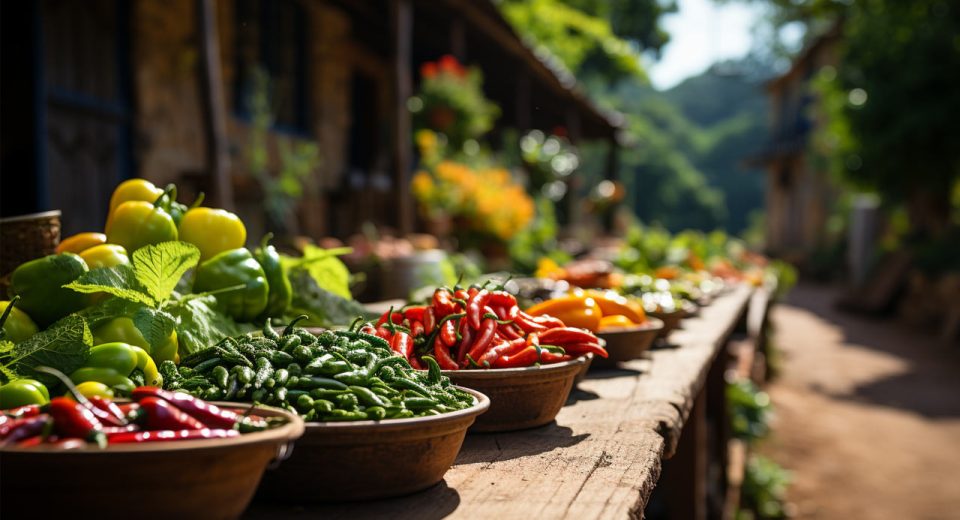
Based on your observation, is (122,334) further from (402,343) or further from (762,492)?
(762,492)

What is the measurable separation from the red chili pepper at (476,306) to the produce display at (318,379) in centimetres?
33

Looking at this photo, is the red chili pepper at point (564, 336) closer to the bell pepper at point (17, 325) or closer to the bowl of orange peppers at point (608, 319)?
the bowl of orange peppers at point (608, 319)

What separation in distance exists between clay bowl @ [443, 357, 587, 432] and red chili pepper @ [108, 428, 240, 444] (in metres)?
0.66

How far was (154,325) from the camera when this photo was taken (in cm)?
152

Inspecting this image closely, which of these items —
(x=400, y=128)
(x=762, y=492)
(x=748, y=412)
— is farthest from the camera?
(x=748, y=412)

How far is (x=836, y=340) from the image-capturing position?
46.2ft

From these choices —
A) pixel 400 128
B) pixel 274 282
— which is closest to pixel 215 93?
pixel 400 128

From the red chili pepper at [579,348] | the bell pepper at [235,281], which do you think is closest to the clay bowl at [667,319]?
the red chili pepper at [579,348]

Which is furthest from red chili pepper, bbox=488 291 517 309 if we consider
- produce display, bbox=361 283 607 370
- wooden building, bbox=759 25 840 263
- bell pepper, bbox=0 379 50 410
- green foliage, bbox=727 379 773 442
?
wooden building, bbox=759 25 840 263

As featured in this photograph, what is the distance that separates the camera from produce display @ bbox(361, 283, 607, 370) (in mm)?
1774

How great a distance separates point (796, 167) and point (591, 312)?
109ft

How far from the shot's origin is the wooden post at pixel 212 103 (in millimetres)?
4906

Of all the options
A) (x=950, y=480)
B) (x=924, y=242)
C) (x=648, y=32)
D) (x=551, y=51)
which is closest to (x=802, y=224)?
(x=648, y=32)

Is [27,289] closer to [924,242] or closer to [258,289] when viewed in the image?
[258,289]
